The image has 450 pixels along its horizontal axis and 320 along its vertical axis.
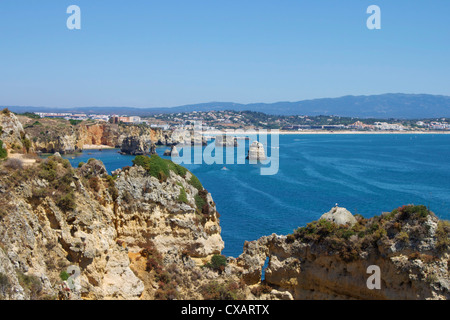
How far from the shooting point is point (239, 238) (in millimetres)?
39219

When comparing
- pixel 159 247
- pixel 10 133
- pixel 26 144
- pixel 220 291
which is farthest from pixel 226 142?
pixel 220 291

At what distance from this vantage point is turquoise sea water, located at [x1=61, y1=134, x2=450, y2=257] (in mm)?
45703

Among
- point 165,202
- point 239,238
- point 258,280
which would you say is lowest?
point 239,238

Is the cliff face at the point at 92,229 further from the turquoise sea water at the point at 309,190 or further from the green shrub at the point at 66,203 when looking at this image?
the turquoise sea water at the point at 309,190

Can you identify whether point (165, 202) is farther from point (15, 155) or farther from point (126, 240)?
point (15, 155)

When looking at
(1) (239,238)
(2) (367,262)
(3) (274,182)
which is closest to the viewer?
(2) (367,262)

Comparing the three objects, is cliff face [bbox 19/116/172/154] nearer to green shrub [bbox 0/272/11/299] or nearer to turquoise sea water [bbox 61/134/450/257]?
turquoise sea water [bbox 61/134/450/257]

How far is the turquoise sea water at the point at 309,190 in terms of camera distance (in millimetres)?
45703

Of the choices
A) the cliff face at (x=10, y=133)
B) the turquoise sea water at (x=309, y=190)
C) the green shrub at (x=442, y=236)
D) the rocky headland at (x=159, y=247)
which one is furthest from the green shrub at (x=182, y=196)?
the green shrub at (x=442, y=236)

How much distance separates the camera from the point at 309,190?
6366cm

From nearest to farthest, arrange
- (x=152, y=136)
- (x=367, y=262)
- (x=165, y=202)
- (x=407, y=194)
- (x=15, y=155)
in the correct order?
(x=367, y=262) → (x=15, y=155) → (x=165, y=202) → (x=407, y=194) → (x=152, y=136)

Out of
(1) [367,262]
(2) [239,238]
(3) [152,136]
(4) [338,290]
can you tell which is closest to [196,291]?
(4) [338,290]

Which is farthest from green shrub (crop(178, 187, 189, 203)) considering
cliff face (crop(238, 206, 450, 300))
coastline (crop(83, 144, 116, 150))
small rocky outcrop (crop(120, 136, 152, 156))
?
coastline (crop(83, 144, 116, 150))
